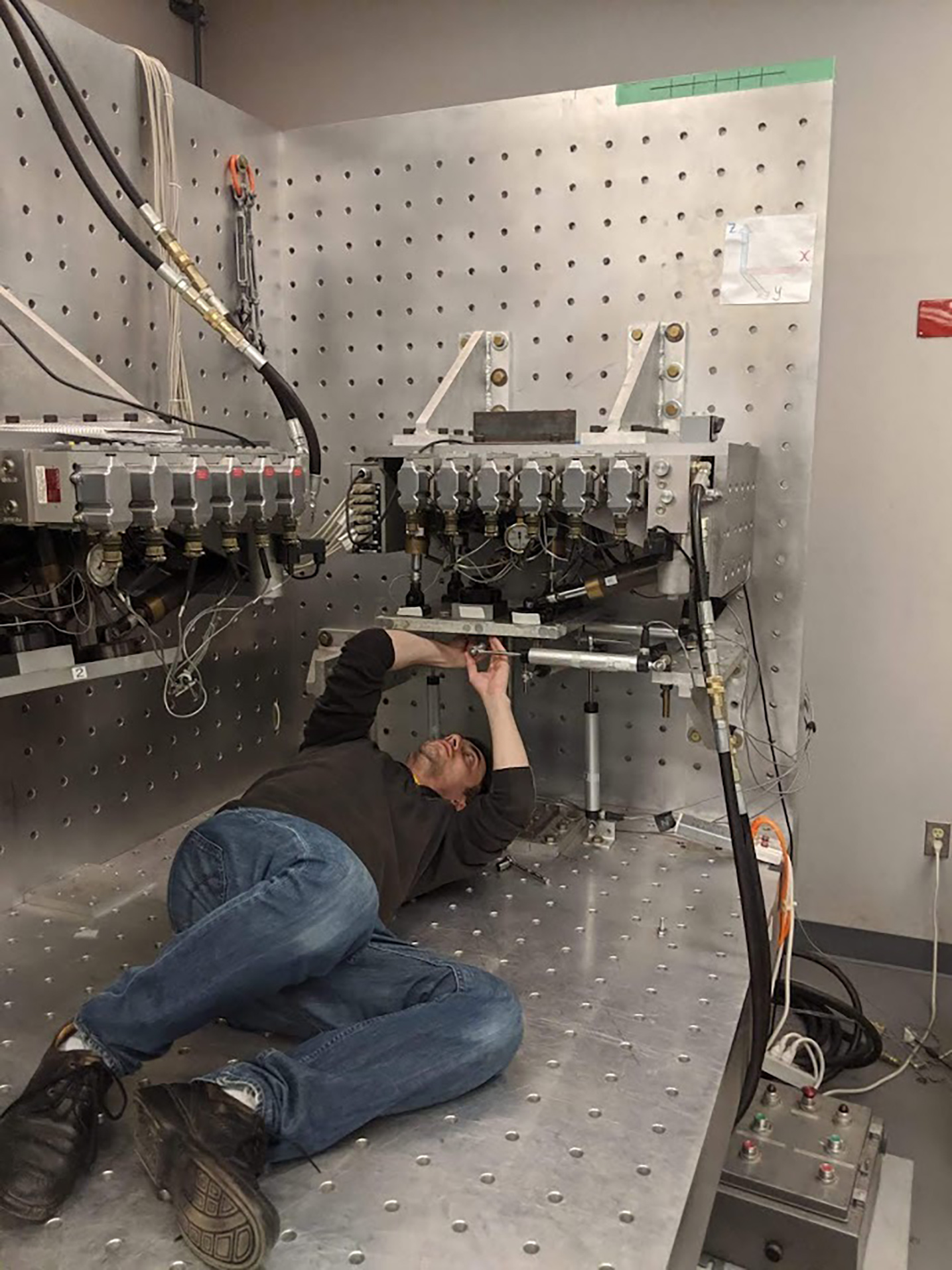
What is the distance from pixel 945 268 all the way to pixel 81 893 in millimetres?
2066

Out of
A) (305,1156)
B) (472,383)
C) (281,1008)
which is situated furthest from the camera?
(472,383)

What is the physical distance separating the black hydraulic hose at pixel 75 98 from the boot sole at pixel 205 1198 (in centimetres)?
127

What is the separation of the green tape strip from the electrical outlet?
5.08 feet

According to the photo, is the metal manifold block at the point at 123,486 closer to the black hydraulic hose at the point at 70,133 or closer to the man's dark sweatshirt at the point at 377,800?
the black hydraulic hose at the point at 70,133

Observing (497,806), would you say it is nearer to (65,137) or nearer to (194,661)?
(194,661)

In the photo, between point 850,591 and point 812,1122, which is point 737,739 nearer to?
point 812,1122

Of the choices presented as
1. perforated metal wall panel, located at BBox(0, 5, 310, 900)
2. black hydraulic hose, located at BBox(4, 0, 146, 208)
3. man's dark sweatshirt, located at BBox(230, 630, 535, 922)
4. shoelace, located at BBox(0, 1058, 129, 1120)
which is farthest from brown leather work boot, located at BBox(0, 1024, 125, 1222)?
black hydraulic hose, located at BBox(4, 0, 146, 208)

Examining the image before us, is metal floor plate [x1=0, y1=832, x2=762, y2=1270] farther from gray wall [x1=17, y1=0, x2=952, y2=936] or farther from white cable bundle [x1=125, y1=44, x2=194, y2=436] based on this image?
white cable bundle [x1=125, y1=44, x2=194, y2=436]

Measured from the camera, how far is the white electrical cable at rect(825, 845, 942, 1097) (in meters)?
1.88

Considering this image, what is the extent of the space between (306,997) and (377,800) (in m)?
0.36

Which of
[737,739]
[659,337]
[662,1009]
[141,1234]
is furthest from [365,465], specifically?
[141,1234]

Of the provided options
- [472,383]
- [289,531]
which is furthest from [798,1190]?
[472,383]

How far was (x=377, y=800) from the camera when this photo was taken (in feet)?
5.19

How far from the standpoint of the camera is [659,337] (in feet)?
5.93
